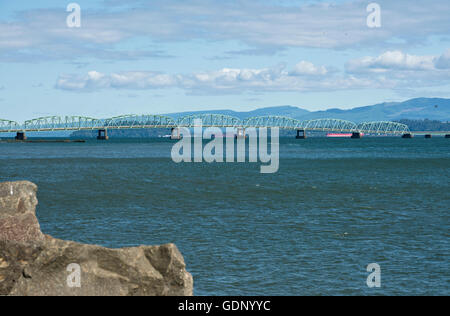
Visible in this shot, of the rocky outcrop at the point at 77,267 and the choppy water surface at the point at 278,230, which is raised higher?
the rocky outcrop at the point at 77,267

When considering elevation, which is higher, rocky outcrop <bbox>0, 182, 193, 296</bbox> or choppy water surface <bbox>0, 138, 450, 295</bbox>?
rocky outcrop <bbox>0, 182, 193, 296</bbox>

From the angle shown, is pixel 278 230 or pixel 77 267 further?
pixel 278 230

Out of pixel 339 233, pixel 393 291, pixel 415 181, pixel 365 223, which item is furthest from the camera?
pixel 415 181

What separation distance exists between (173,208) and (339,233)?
41.4ft

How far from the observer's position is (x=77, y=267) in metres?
11.5

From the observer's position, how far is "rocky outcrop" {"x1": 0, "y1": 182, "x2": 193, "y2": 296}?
37.0ft

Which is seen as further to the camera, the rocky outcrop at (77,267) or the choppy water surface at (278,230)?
the choppy water surface at (278,230)

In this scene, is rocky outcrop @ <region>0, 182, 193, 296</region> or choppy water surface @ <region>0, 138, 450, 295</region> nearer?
rocky outcrop @ <region>0, 182, 193, 296</region>

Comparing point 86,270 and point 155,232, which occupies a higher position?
point 86,270

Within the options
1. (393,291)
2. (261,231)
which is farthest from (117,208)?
(393,291)

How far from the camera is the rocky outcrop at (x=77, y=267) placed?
444 inches
